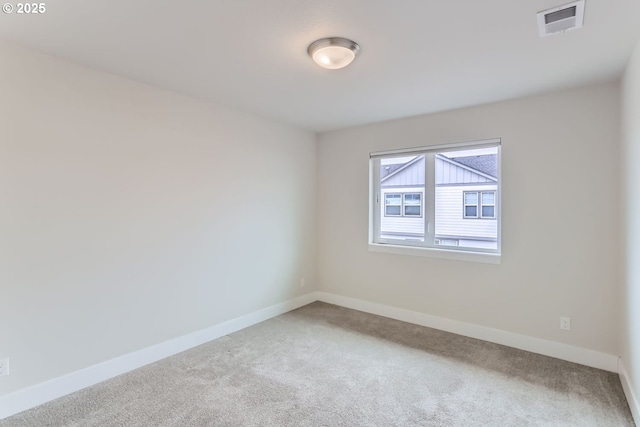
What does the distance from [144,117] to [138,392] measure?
86.6 inches

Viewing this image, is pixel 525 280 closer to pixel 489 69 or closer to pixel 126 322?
pixel 489 69

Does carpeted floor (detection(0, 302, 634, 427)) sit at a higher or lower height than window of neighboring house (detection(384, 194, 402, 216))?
lower

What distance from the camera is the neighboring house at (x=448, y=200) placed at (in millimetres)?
3420

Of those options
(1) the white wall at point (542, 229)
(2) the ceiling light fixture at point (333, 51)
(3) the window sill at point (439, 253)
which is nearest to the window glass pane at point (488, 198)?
(1) the white wall at point (542, 229)

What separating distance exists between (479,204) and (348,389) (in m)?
2.32

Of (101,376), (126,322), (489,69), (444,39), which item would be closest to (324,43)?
(444,39)

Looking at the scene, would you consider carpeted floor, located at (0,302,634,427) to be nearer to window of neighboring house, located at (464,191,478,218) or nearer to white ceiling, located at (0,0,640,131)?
window of neighboring house, located at (464,191,478,218)

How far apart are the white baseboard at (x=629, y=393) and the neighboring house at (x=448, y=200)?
4.42 feet

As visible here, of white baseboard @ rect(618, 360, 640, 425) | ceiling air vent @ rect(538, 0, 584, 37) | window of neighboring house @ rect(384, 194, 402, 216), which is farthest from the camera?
window of neighboring house @ rect(384, 194, 402, 216)

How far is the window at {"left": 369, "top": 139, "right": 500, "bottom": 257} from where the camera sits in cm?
341

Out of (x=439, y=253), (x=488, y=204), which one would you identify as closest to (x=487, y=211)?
(x=488, y=204)

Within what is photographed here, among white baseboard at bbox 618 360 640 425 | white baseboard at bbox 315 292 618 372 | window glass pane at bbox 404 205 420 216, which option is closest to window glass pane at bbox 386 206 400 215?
window glass pane at bbox 404 205 420 216

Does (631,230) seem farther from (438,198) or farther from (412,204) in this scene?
(412,204)

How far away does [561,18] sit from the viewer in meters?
1.79
